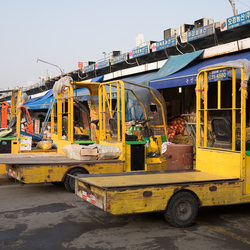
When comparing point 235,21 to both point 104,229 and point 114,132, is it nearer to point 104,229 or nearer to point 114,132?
point 114,132

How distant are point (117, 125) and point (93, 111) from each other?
2338 mm

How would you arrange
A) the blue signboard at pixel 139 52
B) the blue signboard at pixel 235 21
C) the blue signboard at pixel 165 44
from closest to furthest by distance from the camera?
the blue signboard at pixel 235 21 < the blue signboard at pixel 165 44 < the blue signboard at pixel 139 52

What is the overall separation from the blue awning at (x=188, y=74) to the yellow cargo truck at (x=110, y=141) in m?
1.61

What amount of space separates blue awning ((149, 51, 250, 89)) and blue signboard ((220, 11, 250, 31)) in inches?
108

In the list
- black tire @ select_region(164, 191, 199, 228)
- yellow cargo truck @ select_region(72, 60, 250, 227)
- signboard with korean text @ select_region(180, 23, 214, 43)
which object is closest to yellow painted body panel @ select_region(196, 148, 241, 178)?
yellow cargo truck @ select_region(72, 60, 250, 227)

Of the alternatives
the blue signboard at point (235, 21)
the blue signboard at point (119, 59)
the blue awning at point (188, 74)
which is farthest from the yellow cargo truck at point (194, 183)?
the blue signboard at point (119, 59)

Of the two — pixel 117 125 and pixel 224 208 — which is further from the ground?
pixel 117 125

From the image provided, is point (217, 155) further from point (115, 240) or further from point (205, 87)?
point (115, 240)

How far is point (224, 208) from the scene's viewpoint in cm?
711

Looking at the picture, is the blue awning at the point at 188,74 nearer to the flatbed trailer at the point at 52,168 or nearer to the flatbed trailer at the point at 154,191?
the flatbed trailer at the point at 52,168

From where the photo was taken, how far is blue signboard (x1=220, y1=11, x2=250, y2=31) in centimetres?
1398

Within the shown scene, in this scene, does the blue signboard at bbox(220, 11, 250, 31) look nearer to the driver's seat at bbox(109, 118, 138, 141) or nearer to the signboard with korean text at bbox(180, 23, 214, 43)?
the signboard with korean text at bbox(180, 23, 214, 43)

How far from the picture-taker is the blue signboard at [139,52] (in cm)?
2120

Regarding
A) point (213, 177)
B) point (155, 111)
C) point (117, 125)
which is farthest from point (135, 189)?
point (155, 111)
